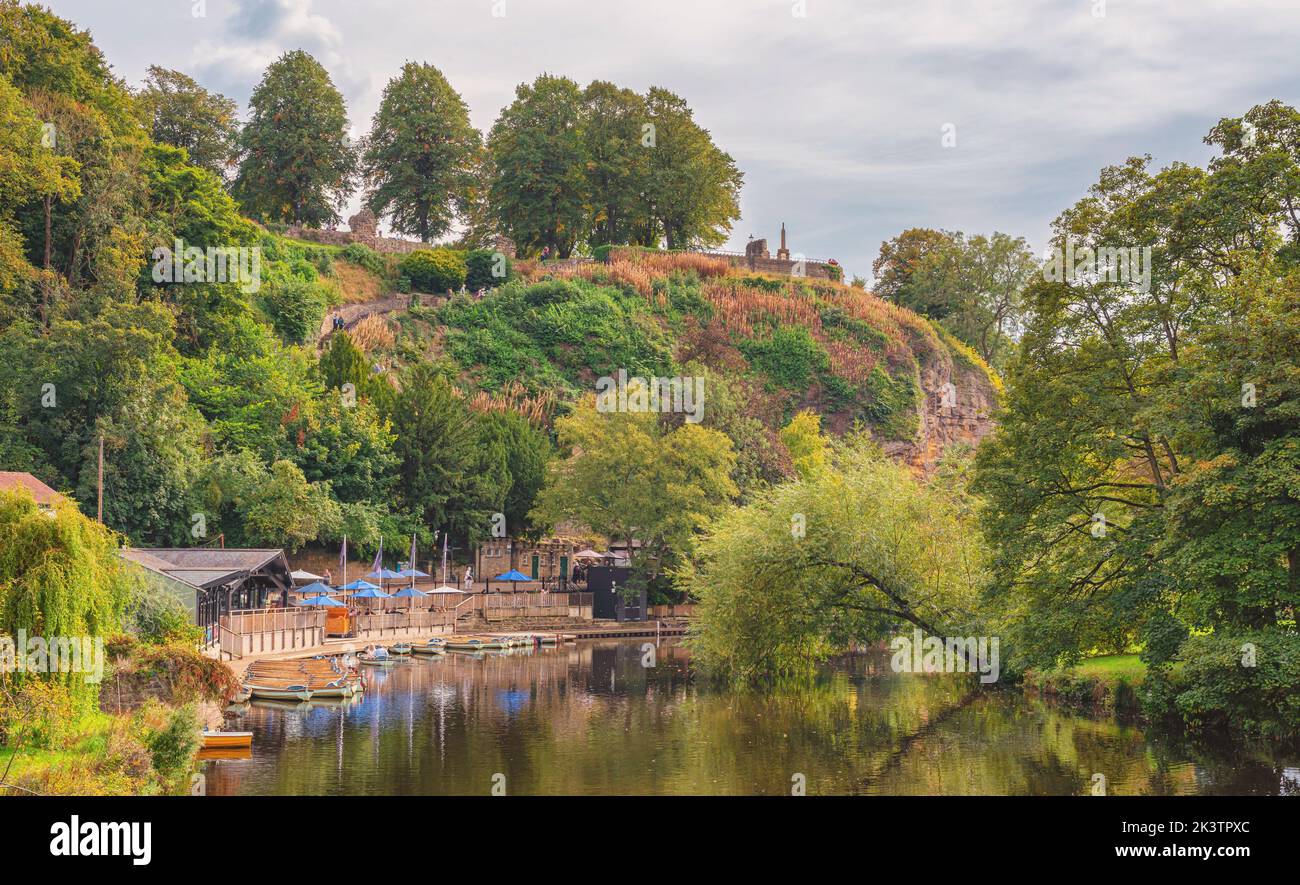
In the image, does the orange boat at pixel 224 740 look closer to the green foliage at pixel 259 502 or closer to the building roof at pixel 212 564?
the building roof at pixel 212 564

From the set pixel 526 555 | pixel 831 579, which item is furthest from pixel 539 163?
pixel 831 579

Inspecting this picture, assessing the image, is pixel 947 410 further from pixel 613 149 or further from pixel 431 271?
pixel 431 271

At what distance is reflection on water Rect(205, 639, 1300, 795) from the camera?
21938mm

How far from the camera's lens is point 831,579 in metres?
34.2

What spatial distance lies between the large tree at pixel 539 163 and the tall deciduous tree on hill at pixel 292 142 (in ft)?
33.9

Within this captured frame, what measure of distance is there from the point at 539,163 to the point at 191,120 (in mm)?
21488

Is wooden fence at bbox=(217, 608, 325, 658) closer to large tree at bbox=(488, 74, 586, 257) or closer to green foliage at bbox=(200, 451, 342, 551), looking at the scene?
green foliage at bbox=(200, 451, 342, 551)

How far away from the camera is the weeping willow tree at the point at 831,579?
111ft

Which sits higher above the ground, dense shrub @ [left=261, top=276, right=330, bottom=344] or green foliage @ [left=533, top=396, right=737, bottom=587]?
dense shrub @ [left=261, top=276, right=330, bottom=344]

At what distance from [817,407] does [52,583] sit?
61.1 m

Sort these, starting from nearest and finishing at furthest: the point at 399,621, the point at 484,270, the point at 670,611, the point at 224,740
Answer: the point at 224,740 → the point at 399,621 → the point at 670,611 → the point at 484,270

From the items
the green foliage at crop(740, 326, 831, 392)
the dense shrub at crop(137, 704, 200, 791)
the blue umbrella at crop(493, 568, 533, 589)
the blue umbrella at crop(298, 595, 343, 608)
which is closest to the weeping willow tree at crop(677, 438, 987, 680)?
the dense shrub at crop(137, 704, 200, 791)

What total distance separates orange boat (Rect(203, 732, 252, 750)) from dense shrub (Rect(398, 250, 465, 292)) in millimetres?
53417
